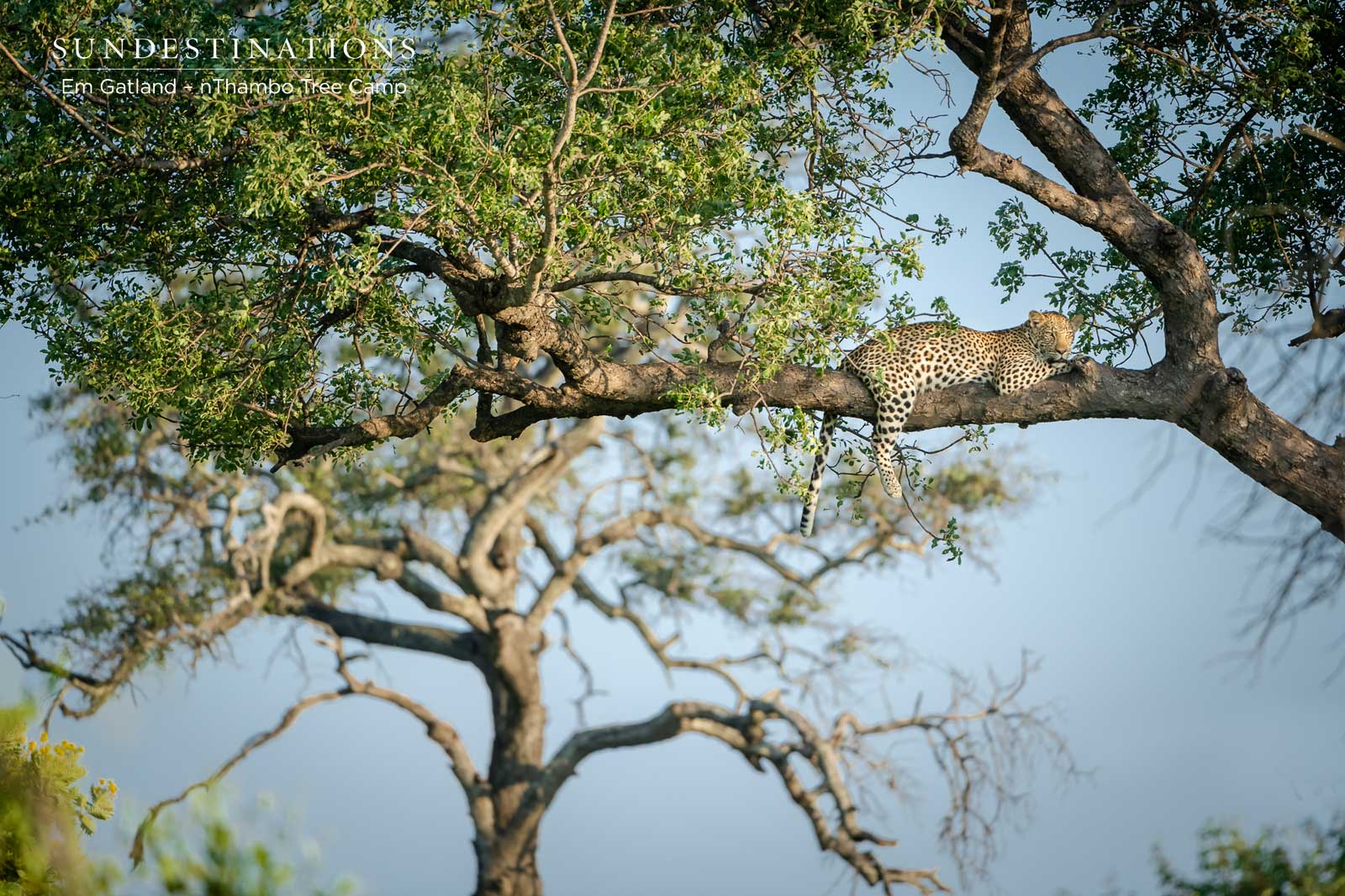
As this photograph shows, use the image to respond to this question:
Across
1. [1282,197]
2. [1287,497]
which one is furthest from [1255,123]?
[1287,497]

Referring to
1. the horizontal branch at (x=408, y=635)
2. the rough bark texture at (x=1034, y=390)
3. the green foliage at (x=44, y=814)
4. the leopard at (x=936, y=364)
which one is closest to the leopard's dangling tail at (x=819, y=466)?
the leopard at (x=936, y=364)

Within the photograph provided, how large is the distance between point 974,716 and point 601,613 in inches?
144

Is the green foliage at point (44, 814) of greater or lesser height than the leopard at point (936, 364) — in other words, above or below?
below

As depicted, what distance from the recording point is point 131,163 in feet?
18.8

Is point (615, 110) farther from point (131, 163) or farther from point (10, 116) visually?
point (10, 116)

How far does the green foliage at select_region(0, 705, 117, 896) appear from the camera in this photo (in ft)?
14.9

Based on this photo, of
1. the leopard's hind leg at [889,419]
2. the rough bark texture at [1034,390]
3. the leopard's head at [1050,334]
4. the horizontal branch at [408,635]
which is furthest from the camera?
the horizontal branch at [408,635]

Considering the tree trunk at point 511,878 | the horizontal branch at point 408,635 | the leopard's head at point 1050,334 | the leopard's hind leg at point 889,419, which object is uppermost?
the horizontal branch at point 408,635

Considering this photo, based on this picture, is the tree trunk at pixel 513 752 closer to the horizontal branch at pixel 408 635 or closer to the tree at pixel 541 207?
the horizontal branch at pixel 408 635

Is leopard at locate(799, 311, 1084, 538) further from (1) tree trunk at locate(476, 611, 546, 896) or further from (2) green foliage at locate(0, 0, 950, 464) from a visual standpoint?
(1) tree trunk at locate(476, 611, 546, 896)

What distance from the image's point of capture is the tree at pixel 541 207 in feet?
16.9

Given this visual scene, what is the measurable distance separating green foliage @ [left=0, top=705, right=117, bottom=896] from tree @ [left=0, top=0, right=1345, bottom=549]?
1469mm

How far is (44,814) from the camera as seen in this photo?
505cm

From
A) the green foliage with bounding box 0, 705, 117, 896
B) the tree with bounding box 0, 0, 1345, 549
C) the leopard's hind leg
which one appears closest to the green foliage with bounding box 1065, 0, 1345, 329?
the tree with bounding box 0, 0, 1345, 549
